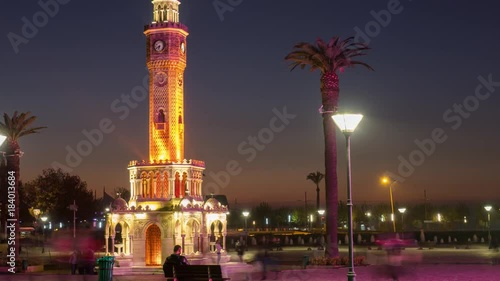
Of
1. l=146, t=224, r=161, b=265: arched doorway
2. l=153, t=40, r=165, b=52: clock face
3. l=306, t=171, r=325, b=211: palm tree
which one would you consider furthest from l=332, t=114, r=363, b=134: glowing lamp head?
l=306, t=171, r=325, b=211: palm tree

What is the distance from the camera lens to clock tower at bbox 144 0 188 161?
4278cm

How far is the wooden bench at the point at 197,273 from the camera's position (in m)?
18.0

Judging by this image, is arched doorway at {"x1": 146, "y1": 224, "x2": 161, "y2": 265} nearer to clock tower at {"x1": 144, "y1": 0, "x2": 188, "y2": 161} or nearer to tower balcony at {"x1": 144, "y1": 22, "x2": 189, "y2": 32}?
clock tower at {"x1": 144, "y1": 0, "x2": 188, "y2": 161}

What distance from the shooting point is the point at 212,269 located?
1805cm

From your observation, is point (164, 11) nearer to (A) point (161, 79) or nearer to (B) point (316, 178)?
(A) point (161, 79)

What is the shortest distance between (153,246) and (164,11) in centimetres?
1387

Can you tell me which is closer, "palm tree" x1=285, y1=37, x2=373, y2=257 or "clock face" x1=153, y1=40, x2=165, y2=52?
"palm tree" x1=285, y1=37, x2=373, y2=257

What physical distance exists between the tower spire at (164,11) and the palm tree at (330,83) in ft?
33.5

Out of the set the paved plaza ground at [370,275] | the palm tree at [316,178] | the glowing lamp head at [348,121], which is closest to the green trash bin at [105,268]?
the paved plaza ground at [370,275]

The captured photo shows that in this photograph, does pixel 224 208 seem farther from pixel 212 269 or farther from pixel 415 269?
pixel 212 269

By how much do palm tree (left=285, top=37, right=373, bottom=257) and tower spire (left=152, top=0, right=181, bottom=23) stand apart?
402 inches

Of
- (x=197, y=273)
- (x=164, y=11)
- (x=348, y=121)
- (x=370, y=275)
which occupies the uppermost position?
(x=164, y=11)

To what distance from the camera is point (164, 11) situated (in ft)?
145

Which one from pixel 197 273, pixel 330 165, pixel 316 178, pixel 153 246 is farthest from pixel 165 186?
pixel 316 178
